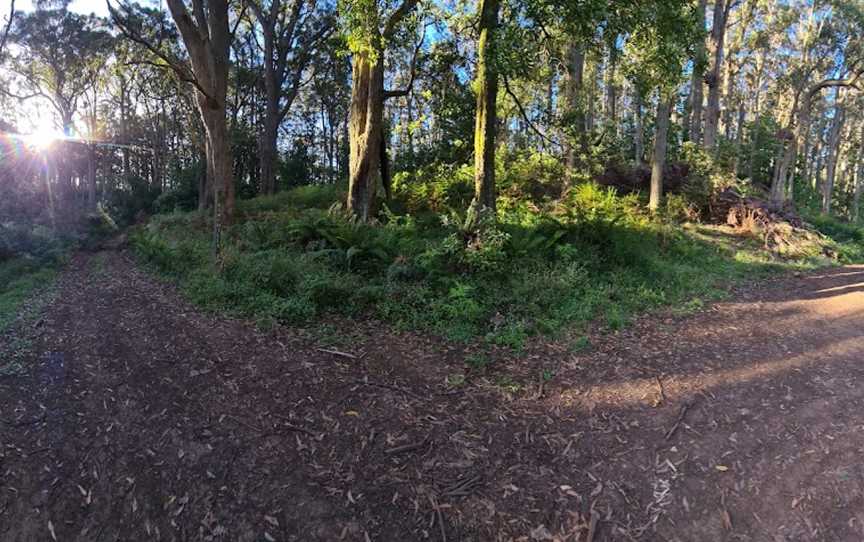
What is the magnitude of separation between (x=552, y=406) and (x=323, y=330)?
9.08ft

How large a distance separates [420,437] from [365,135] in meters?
8.76

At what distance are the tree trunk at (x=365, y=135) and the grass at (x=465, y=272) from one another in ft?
2.81

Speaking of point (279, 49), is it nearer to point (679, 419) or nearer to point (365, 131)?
point (365, 131)

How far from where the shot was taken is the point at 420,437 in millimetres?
3744

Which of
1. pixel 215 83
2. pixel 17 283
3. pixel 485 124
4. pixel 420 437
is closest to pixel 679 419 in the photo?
pixel 420 437

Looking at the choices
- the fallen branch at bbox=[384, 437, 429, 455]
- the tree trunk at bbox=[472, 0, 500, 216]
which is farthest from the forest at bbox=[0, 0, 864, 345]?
the fallen branch at bbox=[384, 437, 429, 455]

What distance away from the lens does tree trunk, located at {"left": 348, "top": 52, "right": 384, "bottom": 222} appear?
36.1ft

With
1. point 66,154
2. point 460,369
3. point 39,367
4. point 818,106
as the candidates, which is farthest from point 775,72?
point 66,154

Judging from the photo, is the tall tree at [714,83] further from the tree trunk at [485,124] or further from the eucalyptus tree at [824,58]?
the tree trunk at [485,124]

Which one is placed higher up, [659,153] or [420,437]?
[659,153]

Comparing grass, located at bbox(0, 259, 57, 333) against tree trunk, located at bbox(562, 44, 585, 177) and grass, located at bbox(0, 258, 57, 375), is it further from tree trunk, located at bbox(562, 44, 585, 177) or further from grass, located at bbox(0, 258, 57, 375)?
tree trunk, located at bbox(562, 44, 585, 177)

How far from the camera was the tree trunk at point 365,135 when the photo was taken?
36.1ft

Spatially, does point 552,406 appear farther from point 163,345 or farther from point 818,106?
point 818,106

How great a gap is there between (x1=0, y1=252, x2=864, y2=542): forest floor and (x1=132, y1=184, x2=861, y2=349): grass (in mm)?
534
